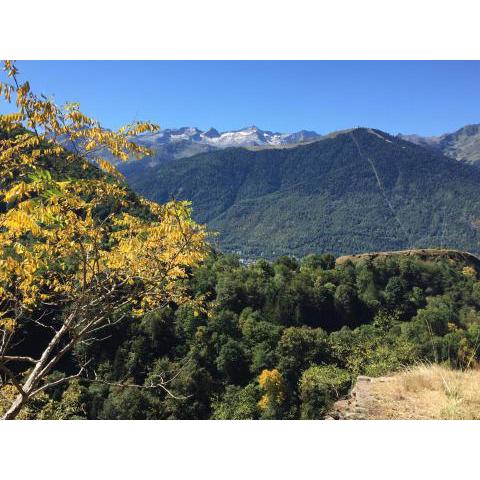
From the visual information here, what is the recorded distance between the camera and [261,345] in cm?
5284

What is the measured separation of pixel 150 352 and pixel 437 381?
47374mm

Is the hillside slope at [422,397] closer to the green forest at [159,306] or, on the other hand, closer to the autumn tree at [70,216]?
the green forest at [159,306]

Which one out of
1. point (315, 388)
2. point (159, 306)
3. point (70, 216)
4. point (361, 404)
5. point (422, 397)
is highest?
point (70, 216)

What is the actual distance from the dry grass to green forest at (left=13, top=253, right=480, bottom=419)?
60.1 feet

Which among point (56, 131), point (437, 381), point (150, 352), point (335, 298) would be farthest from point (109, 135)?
point (335, 298)

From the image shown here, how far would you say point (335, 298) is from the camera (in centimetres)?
7450

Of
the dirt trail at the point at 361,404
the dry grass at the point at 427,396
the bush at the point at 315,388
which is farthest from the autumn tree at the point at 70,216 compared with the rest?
the bush at the point at 315,388

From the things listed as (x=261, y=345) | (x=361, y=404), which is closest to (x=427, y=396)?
(x=361, y=404)

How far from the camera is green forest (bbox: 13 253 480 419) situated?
4312cm

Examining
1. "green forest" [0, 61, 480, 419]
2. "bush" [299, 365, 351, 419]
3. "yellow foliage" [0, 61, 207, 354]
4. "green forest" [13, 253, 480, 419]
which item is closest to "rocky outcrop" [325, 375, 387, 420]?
"green forest" [0, 61, 480, 419]

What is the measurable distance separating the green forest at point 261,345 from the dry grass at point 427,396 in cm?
1831

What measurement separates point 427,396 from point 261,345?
149ft

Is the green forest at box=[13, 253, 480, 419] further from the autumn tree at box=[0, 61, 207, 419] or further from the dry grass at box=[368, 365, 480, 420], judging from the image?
the dry grass at box=[368, 365, 480, 420]

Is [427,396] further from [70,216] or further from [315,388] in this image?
[315,388]
